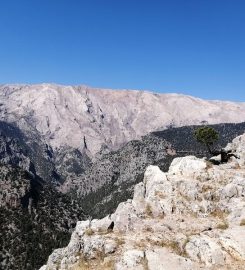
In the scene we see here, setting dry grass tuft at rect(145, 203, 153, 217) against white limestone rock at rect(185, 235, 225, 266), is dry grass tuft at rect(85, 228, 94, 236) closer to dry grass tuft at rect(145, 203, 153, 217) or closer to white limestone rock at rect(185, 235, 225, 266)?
dry grass tuft at rect(145, 203, 153, 217)

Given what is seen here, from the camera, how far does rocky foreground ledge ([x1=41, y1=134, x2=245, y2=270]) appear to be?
74125 millimetres

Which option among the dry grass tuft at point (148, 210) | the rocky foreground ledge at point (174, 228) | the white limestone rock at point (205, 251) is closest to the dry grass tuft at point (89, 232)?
the rocky foreground ledge at point (174, 228)

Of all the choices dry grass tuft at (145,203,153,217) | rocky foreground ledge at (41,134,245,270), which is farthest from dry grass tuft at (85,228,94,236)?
dry grass tuft at (145,203,153,217)

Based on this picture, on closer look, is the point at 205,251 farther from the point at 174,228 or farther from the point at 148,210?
the point at 148,210

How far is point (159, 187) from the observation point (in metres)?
94.1

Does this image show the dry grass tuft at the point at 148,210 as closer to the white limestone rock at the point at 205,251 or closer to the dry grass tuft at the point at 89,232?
A: the dry grass tuft at the point at 89,232

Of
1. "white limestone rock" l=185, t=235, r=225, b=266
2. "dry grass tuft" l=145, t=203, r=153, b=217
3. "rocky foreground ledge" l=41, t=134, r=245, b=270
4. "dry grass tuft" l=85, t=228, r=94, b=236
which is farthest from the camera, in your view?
"dry grass tuft" l=145, t=203, r=153, b=217

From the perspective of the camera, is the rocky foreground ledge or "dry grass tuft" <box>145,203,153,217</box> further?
"dry grass tuft" <box>145,203,153,217</box>

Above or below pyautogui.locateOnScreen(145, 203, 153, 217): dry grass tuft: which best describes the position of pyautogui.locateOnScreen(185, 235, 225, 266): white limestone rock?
below

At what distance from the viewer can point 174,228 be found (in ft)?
272

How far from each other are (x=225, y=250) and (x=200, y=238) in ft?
16.0

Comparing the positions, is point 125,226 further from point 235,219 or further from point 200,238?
point 235,219

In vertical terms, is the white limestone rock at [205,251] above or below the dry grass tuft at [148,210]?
below

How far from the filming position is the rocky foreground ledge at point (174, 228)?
7412 cm
